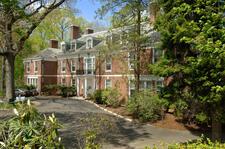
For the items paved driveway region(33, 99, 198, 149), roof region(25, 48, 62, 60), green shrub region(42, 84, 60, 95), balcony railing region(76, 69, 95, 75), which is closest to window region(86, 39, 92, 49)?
balcony railing region(76, 69, 95, 75)

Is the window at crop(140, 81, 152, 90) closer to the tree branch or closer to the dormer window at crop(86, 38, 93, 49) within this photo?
the tree branch

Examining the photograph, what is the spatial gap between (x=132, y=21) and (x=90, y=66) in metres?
15.5

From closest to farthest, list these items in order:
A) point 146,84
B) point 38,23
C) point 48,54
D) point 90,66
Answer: point 38,23, point 146,84, point 90,66, point 48,54

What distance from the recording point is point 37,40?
68562 mm

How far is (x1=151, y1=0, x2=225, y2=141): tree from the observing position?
528 inches

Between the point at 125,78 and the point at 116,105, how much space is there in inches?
117

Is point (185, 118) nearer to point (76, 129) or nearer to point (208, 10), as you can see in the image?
point (76, 129)

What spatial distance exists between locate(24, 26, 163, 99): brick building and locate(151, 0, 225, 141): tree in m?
10.2

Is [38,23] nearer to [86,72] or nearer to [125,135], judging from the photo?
[125,135]

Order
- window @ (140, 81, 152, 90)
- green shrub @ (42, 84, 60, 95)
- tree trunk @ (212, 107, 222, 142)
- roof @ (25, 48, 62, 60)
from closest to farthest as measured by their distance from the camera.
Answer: tree trunk @ (212, 107, 222, 142)
window @ (140, 81, 152, 90)
green shrub @ (42, 84, 60, 95)
roof @ (25, 48, 62, 60)

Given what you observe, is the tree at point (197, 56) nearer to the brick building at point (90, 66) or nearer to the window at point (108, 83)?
the brick building at point (90, 66)

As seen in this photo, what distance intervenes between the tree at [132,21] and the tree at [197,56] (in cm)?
797

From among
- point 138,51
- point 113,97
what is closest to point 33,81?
point 113,97

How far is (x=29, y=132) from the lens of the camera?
6.91 meters
